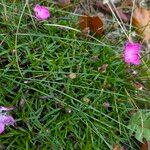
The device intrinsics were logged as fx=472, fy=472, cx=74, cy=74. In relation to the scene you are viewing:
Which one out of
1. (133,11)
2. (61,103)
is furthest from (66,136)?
(133,11)

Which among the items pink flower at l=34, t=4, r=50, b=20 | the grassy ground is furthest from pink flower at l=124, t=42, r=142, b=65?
pink flower at l=34, t=4, r=50, b=20

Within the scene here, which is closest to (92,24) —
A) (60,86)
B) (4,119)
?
(60,86)

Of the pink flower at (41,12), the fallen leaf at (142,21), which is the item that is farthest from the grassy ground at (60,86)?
the fallen leaf at (142,21)

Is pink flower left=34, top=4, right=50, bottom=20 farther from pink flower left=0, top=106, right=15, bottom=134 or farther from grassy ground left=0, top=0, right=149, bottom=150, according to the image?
pink flower left=0, top=106, right=15, bottom=134

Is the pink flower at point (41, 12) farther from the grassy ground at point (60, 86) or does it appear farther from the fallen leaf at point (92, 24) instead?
the fallen leaf at point (92, 24)

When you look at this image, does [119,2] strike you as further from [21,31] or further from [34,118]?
[34,118]
